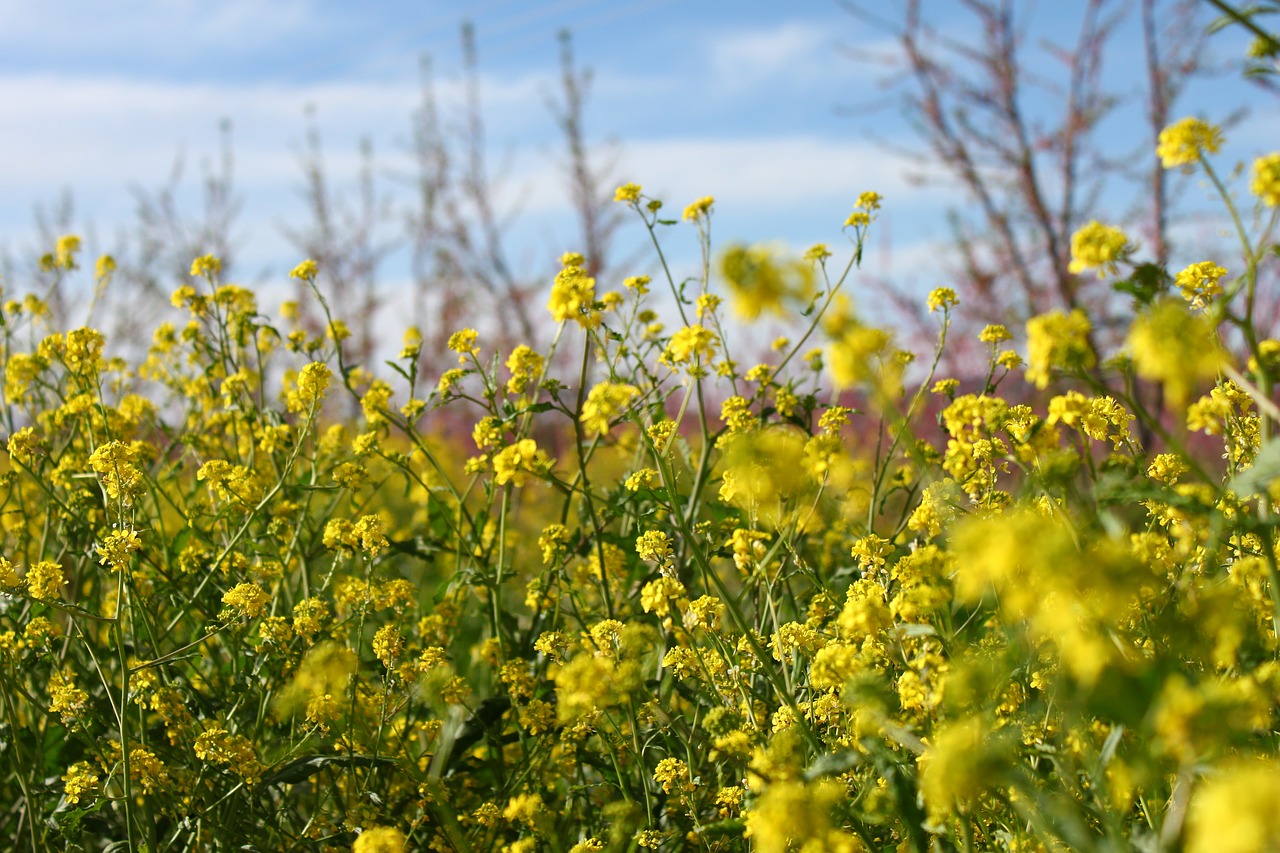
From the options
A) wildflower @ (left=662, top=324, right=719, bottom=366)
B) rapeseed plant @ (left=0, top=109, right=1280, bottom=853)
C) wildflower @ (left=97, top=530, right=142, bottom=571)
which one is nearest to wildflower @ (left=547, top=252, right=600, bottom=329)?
rapeseed plant @ (left=0, top=109, right=1280, bottom=853)

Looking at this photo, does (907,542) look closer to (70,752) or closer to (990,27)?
(70,752)

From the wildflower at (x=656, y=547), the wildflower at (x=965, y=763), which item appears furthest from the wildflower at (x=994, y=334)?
the wildflower at (x=965, y=763)

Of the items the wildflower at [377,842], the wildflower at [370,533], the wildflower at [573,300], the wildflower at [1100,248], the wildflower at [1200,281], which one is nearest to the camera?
the wildflower at [1100,248]

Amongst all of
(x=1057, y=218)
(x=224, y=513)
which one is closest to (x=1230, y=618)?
(x=224, y=513)

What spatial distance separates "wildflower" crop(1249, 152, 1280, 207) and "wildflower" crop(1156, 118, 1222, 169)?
171 mm

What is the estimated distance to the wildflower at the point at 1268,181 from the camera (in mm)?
1725

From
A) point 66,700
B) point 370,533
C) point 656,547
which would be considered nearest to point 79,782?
point 66,700

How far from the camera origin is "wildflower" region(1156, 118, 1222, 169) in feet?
6.34

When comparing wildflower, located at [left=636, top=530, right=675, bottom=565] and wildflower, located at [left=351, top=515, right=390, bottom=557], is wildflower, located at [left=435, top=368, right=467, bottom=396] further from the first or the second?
wildflower, located at [left=636, top=530, right=675, bottom=565]

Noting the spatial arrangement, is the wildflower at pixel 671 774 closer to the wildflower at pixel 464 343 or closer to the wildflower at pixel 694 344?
the wildflower at pixel 694 344

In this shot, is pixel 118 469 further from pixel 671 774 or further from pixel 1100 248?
pixel 1100 248

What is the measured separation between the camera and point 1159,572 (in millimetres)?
2260

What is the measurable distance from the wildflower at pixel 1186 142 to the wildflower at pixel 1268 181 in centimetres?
17

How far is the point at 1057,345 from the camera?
166 centimetres
